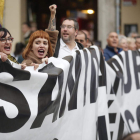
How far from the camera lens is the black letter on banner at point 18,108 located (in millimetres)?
3619

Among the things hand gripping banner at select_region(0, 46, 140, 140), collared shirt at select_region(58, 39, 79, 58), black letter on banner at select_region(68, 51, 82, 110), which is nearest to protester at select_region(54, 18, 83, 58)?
collared shirt at select_region(58, 39, 79, 58)

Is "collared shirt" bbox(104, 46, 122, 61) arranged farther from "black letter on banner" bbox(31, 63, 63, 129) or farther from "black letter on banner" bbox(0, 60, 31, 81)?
"black letter on banner" bbox(0, 60, 31, 81)

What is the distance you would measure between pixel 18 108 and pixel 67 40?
6.20ft

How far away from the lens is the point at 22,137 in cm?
374

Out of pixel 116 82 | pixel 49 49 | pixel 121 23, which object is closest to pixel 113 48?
pixel 116 82

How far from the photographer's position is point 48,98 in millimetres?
4000

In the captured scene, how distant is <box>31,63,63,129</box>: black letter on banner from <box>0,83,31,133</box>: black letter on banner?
0.49 ft

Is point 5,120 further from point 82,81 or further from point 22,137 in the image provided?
point 82,81

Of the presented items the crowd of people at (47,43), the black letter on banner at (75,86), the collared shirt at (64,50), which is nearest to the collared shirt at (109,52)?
the crowd of people at (47,43)

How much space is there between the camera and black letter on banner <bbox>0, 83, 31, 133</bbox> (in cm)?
362

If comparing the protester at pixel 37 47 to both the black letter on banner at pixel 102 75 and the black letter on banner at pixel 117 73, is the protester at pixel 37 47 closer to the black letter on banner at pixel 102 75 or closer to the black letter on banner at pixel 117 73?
the black letter on banner at pixel 102 75

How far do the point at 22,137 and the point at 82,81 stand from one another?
4.01 ft

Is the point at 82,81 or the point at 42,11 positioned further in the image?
the point at 42,11

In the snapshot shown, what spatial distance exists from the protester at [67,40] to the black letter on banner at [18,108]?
1513 mm
